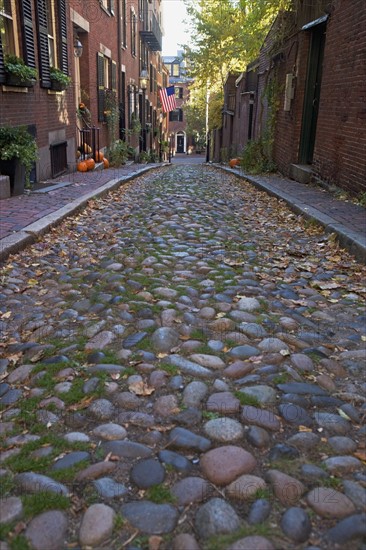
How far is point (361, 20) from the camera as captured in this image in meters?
7.83

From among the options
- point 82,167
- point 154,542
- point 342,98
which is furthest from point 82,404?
point 82,167

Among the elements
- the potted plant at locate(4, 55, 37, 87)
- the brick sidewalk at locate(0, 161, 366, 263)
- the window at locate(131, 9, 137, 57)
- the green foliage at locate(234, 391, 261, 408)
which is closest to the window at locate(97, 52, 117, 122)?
the window at locate(131, 9, 137, 57)

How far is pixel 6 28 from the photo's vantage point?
880 centimetres

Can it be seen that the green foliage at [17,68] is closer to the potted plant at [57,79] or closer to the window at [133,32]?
the potted plant at [57,79]

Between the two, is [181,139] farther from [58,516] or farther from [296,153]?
[58,516]

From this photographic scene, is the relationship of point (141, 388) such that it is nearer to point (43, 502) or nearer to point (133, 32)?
point (43, 502)

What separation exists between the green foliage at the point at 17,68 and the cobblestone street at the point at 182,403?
450 cm

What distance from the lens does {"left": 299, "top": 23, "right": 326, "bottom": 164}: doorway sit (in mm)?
10617

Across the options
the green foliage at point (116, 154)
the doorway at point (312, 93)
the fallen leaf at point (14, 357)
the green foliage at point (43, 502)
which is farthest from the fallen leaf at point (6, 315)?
the green foliage at point (116, 154)

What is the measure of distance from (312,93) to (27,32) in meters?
5.83

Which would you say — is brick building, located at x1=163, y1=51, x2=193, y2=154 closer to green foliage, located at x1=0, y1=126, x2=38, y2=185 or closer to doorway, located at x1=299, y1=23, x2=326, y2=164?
doorway, located at x1=299, y1=23, x2=326, y2=164

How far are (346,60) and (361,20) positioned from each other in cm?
71

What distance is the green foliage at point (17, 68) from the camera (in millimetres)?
8320

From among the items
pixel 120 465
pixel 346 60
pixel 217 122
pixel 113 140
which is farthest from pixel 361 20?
pixel 217 122
